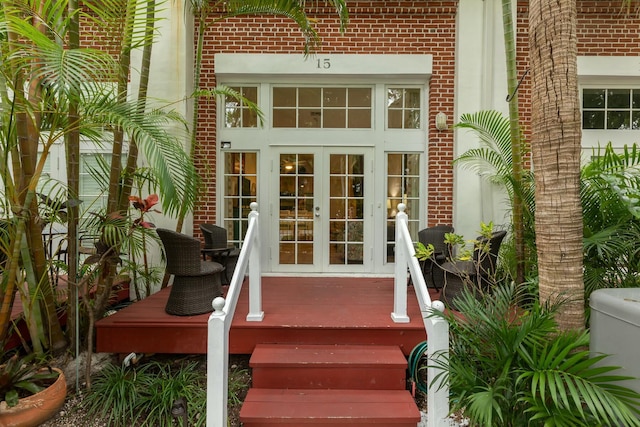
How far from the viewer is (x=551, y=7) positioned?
1899mm

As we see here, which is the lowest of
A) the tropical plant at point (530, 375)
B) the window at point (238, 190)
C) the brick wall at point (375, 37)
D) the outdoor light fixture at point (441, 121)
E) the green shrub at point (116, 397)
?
the green shrub at point (116, 397)

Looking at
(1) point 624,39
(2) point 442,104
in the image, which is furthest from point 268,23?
(1) point 624,39

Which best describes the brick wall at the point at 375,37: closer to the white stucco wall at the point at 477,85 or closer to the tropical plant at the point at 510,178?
the white stucco wall at the point at 477,85

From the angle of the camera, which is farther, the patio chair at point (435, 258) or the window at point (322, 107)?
the window at point (322, 107)

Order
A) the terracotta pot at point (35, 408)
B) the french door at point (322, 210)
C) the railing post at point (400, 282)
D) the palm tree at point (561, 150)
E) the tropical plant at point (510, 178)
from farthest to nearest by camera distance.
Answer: the french door at point (322, 210) < the railing post at point (400, 282) < the tropical plant at point (510, 178) < the terracotta pot at point (35, 408) < the palm tree at point (561, 150)

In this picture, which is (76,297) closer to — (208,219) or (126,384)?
(126,384)

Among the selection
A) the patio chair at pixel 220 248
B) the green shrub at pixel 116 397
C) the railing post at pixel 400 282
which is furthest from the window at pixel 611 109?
the green shrub at pixel 116 397

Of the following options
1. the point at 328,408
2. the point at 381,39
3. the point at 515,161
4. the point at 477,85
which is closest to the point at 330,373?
the point at 328,408

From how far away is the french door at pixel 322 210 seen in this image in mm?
4984

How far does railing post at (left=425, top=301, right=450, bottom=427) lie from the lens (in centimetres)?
209

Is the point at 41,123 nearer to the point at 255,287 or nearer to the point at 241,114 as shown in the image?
the point at 255,287

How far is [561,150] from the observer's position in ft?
6.16

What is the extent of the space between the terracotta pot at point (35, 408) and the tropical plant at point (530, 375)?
2.47 m

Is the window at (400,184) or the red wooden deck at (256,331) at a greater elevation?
the window at (400,184)
